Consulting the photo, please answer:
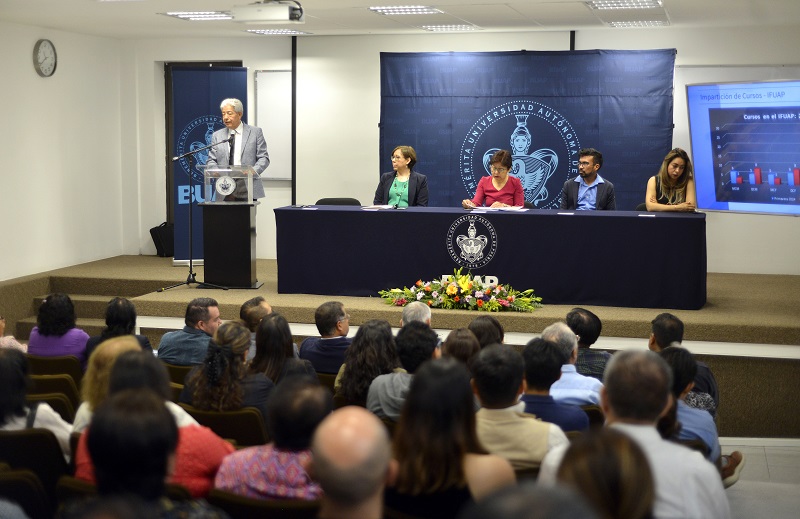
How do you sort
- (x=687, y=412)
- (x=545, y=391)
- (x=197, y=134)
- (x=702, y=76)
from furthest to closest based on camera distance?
(x=197, y=134) → (x=702, y=76) → (x=687, y=412) → (x=545, y=391)

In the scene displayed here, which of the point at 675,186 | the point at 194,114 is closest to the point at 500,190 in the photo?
the point at 675,186

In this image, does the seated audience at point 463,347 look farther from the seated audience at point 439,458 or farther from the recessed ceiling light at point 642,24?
the recessed ceiling light at point 642,24

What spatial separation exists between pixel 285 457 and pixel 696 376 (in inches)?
92.7

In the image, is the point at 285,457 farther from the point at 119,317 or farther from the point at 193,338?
the point at 119,317

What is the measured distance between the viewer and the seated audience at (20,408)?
10.8ft

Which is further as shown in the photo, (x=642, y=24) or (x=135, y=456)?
(x=642, y=24)

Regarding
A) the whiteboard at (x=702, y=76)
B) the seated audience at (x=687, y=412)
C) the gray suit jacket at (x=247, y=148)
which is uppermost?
the whiteboard at (x=702, y=76)

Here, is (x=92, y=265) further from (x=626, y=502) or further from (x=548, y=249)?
(x=626, y=502)

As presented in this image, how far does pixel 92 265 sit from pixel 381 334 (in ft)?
22.0

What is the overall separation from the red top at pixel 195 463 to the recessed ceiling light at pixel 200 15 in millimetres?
6382

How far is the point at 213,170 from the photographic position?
793 centimetres

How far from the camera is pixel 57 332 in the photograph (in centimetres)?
519

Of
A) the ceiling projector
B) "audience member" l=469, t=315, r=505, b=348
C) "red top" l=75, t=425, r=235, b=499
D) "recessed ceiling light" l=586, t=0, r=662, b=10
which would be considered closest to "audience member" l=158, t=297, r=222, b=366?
"audience member" l=469, t=315, r=505, b=348

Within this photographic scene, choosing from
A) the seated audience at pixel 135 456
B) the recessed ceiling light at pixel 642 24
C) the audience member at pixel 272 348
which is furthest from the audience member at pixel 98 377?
the recessed ceiling light at pixel 642 24
